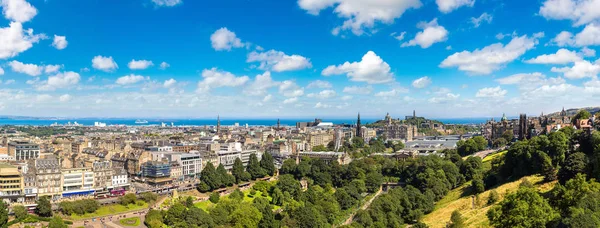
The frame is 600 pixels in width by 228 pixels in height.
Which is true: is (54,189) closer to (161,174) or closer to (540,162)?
(161,174)

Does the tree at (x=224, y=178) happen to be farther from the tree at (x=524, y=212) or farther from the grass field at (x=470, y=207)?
the tree at (x=524, y=212)

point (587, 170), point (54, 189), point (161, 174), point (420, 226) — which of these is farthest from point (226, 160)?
point (587, 170)

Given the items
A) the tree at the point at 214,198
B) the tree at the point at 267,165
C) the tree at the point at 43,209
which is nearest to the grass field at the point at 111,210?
the tree at the point at 43,209

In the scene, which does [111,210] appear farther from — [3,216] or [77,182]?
[3,216]

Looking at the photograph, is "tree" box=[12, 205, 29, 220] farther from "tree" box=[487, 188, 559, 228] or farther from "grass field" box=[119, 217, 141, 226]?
"tree" box=[487, 188, 559, 228]

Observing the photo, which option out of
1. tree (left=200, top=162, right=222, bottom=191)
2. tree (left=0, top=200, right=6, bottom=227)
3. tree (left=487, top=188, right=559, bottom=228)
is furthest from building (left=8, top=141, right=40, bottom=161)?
tree (left=487, top=188, right=559, bottom=228)
